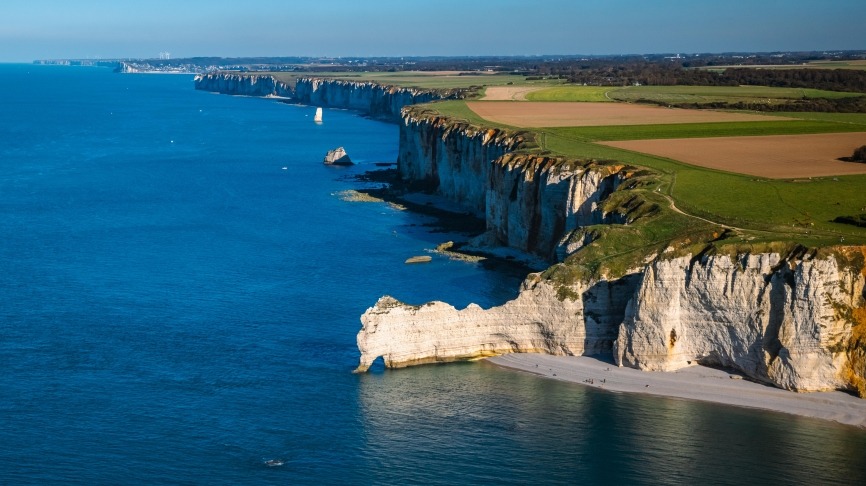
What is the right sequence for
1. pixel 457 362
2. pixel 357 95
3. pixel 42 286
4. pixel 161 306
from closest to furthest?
pixel 457 362
pixel 161 306
pixel 42 286
pixel 357 95

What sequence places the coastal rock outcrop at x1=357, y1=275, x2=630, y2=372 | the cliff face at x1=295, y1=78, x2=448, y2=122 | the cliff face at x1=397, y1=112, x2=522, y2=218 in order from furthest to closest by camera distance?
1. the cliff face at x1=295, y1=78, x2=448, y2=122
2. the cliff face at x1=397, y1=112, x2=522, y2=218
3. the coastal rock outcrop at x1=357, y1=275, x2=630, y2=372

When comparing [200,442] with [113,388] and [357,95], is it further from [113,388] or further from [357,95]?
[357,95]

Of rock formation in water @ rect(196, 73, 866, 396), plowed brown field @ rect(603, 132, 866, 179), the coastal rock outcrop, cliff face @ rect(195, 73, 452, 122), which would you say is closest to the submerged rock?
rock formation in water @ rect(196, 73, 866, 396)

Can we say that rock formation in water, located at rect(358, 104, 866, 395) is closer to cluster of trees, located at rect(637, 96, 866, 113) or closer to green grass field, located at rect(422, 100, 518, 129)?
green grass field, located at rect(422, 100, 518, 129)

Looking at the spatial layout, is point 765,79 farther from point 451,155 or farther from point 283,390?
point 283,390

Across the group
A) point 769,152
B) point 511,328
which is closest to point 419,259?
point 511,328

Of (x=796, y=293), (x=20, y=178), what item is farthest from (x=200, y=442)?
(x=20, y=178)
